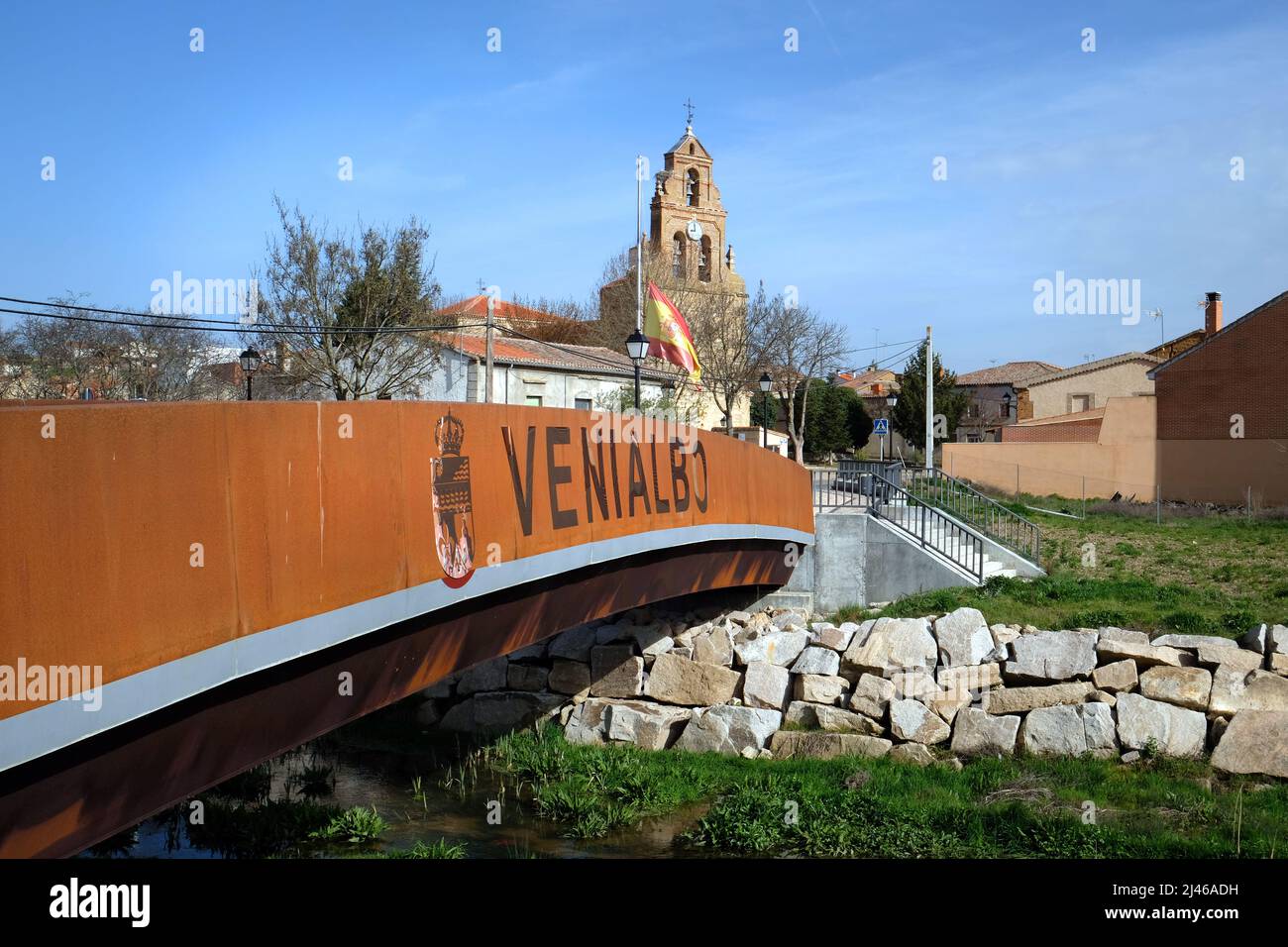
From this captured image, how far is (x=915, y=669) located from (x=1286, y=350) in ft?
79.7

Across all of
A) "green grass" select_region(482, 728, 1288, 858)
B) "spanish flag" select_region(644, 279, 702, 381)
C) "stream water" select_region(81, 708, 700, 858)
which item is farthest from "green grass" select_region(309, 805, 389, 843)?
"spanish flag" select_region(644, 279, 702, 381)

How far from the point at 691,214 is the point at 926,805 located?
6124 centimetres

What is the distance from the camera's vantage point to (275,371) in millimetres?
29484

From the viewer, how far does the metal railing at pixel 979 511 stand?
19.4m

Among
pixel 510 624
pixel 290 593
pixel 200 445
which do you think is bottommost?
pixel 510 624

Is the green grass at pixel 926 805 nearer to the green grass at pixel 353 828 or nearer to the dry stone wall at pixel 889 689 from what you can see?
the dry stone wall at pixel 889 689

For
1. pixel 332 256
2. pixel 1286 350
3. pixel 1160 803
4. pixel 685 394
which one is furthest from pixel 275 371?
pixel 1286 350

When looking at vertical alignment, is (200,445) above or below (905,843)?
above

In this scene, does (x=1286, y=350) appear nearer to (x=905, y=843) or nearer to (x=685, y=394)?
(x=685, y=394)

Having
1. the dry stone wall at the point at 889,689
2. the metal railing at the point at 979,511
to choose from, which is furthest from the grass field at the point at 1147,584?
the dry stone wall at the point at 889,689

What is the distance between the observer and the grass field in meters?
15.4

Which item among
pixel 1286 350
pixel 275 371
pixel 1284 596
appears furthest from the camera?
pixel 1286 350
